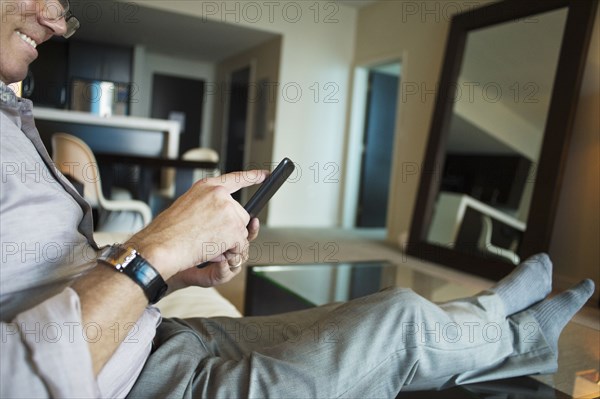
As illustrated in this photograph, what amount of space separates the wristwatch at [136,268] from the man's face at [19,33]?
0.38 metres

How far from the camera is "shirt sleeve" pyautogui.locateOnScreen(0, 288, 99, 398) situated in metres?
0.58

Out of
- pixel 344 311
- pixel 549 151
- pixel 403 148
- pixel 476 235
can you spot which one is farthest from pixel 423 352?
pixel 403 148

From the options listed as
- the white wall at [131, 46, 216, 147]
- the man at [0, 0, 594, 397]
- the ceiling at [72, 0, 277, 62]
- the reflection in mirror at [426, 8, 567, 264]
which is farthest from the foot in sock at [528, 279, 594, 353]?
the white wall at [131, 46, 216, 147]

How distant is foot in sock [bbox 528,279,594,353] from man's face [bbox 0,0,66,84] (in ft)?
3.52

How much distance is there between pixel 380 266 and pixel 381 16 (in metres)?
3.69

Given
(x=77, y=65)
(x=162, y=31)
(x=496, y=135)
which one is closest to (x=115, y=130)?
(x=162, y=31)

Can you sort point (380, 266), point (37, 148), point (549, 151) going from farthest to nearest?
point (549, 151)
point (380, 266)
point (37, 148)

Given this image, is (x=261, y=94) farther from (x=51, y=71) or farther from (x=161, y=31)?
(x=51, y=71)

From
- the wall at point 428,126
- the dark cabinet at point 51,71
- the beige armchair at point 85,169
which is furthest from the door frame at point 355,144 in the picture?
the dark cabinet at point 51,71

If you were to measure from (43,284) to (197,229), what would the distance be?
0.76 feet

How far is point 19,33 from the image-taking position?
0.82 m

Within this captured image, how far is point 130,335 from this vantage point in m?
0.73

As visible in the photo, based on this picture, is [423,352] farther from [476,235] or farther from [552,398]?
[476,235]

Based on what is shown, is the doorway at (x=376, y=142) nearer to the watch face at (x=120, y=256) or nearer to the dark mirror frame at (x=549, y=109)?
the dark mirror frame at (x=549, y=109)
